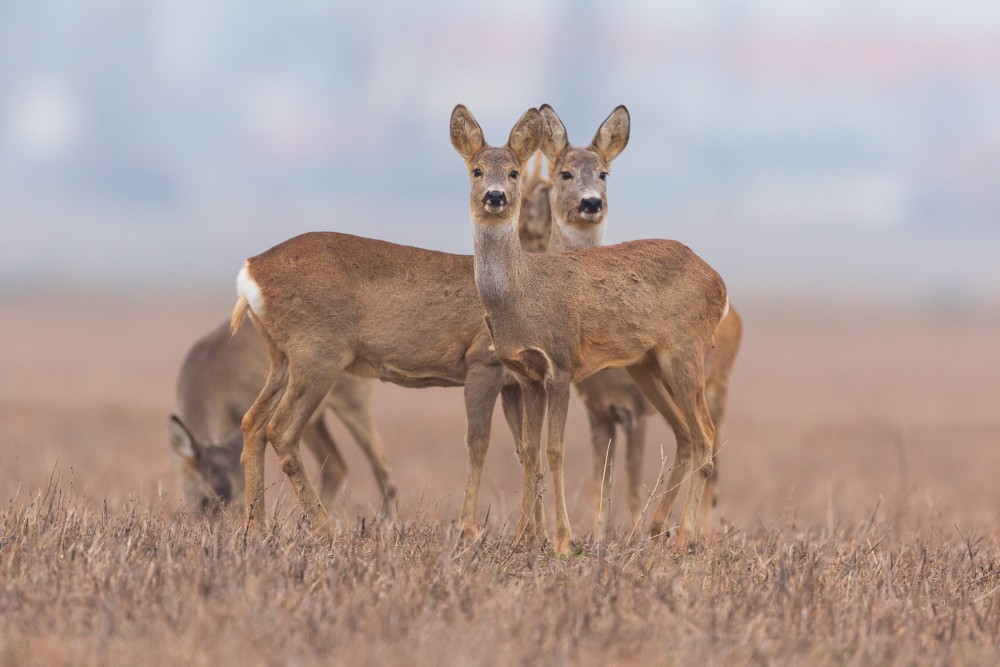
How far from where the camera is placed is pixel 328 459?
1273 centimetres

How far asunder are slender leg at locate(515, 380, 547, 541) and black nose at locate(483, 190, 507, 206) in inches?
44.6

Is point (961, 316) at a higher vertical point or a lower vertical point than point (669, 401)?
lower

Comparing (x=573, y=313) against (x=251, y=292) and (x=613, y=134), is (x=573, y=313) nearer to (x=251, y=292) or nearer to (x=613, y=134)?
(x=251, y=292)

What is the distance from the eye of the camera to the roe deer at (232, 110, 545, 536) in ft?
27.2

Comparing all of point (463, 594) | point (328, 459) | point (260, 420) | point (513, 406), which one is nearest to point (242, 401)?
point (328, 459)

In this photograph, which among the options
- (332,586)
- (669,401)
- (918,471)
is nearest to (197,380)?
(669,401)

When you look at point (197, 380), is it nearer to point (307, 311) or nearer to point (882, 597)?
point (307, 311)

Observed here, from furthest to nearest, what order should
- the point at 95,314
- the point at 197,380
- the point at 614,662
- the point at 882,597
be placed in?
the point at 95,314 → the point at 197,380 → the point at 882,597 → the point at 614,662

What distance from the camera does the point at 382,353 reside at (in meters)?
8.38

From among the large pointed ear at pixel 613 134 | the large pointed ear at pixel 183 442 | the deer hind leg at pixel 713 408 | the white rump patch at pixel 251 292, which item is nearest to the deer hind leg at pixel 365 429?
the large pointed ear at pixel 183 442

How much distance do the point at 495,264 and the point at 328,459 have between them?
5528 mm

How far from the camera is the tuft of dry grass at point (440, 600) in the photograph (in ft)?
16.6

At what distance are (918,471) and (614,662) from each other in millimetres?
18147

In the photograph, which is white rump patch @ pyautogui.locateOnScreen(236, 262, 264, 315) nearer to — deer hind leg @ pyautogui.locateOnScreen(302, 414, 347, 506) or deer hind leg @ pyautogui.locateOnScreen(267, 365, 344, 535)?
deer hind leg @ pyautogui.locateOnScreen(267, 365, 344, 535)
